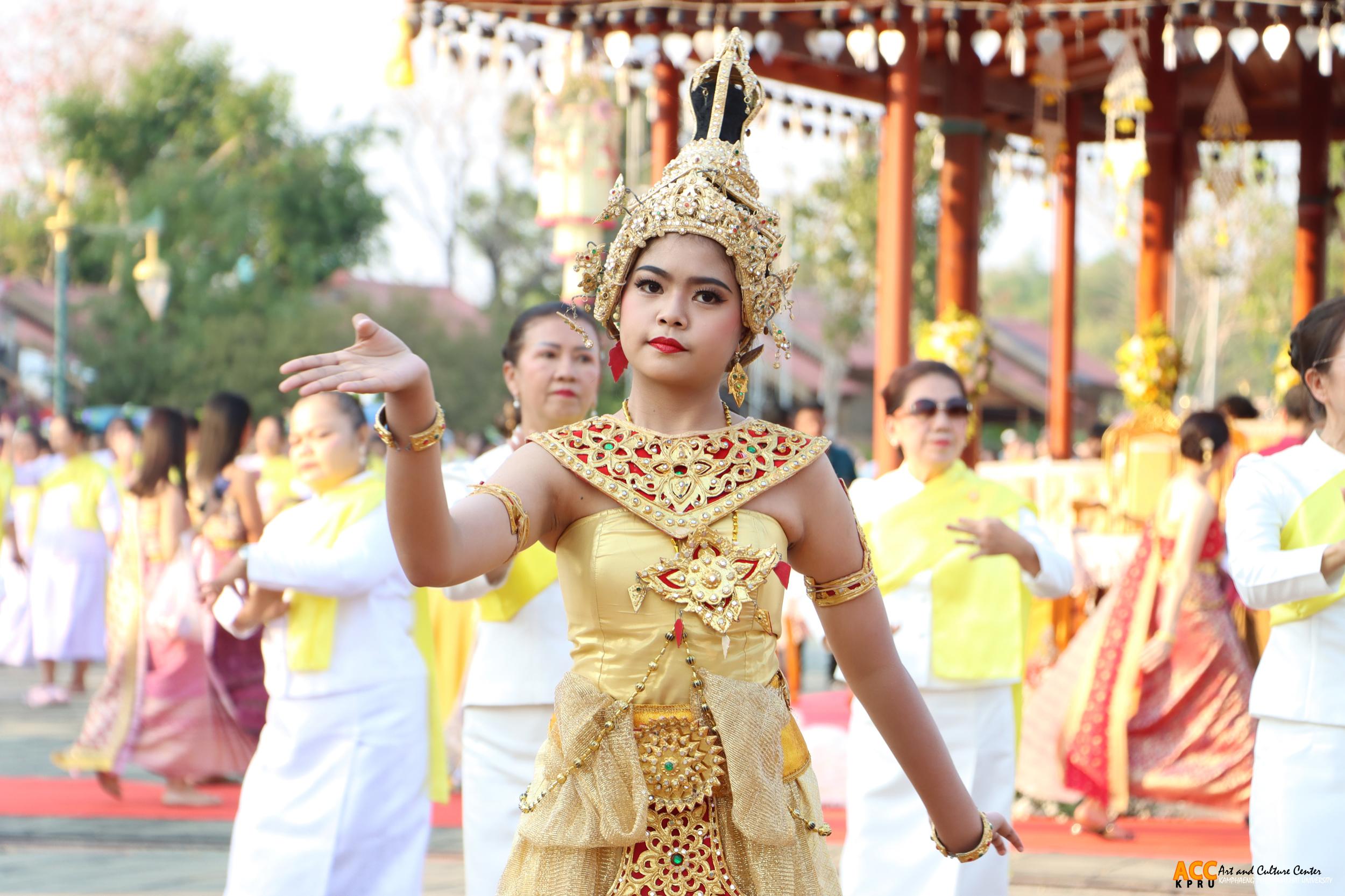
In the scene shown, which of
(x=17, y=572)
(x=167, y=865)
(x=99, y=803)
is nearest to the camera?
(x=167, y=865)

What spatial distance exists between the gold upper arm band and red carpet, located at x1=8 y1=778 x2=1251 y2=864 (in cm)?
401

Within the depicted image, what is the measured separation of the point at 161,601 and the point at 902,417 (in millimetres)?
4214

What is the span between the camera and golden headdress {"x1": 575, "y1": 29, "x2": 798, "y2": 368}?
2.21m

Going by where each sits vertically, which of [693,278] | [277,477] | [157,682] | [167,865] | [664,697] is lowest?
[167,865]

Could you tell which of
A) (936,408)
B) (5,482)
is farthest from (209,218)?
(936,408)

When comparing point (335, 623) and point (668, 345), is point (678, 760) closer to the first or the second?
point (668, 345)

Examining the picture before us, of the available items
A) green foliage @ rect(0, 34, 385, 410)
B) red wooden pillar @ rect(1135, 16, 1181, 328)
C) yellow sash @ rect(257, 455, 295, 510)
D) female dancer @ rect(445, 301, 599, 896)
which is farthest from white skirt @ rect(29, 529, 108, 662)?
green foliage @ rect(0, 34, 385, 410)

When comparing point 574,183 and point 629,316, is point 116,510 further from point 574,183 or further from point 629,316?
point 629,316

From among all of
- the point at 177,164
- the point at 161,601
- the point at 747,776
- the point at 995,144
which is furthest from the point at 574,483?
the point at 177,164

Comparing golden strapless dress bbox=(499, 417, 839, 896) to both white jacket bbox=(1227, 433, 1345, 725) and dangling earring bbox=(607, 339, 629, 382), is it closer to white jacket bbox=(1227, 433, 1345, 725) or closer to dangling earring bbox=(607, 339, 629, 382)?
dangling earring bbox=(607, 339, 629, 382)

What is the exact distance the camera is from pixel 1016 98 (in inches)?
509

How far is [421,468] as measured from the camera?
6.20 ft

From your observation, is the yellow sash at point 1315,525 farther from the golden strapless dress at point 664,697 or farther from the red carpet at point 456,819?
the red carpet at point 456,819

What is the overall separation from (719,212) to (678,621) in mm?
560
